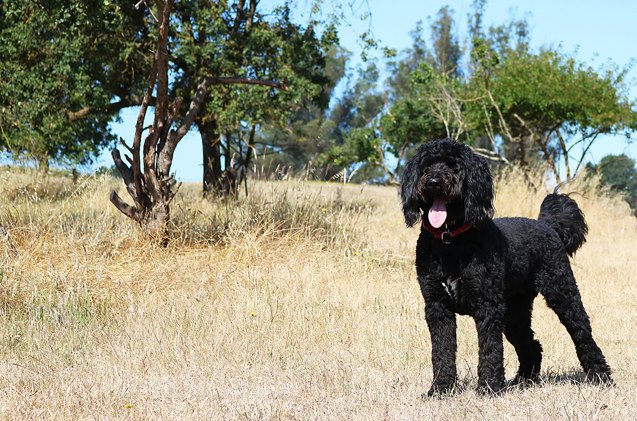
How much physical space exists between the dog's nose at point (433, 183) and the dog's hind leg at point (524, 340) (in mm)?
1473

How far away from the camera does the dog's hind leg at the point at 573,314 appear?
18.8ft

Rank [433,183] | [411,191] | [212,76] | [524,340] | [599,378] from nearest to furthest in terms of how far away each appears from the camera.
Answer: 1. [433,183]
2. [411,191]
3. [599,378]
4. [524,340]
5. [212,76]

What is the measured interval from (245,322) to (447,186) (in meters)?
3.14

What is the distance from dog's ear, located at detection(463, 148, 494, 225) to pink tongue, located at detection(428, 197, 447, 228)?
5.7 inches

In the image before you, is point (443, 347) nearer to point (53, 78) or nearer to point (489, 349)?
point (489, 349)

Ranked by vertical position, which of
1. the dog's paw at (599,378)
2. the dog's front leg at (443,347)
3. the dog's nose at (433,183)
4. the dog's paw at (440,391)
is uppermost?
the dog's nose at (433,183)

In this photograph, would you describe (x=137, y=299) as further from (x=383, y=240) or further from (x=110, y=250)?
(x=383, y=240)

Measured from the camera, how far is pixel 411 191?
5.20 m

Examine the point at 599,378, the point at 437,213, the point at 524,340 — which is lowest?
the point at 599,378

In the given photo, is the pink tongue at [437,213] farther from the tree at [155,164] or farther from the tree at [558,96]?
the tree at [558,96]

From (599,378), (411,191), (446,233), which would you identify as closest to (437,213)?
(446,233)

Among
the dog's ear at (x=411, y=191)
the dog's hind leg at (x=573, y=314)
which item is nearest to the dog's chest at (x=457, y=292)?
the dog's ear at (x=411, y=191)

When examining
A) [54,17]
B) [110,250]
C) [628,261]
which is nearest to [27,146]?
[54,17]

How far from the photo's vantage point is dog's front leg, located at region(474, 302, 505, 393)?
5055mm
